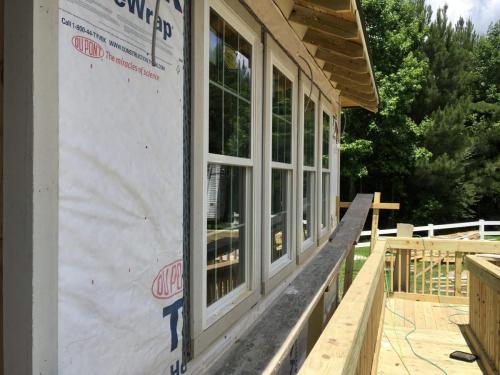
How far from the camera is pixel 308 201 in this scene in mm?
5422

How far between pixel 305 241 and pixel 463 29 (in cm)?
2292

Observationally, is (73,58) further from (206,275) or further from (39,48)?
(206,275)

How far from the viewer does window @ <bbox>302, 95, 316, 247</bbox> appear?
16.5 ft

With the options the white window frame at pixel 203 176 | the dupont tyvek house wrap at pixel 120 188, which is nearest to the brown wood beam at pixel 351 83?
the white window frame at pixel 203 176

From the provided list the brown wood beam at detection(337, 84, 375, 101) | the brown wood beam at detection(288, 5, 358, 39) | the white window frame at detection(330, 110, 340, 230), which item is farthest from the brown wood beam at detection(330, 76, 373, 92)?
the brown wood beam at detection(288, 5, 358, 39)

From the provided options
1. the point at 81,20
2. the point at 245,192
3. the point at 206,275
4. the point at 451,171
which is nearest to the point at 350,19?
the point at 245,192

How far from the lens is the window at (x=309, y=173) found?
5.04m

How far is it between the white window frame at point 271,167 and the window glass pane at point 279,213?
0.15 feet

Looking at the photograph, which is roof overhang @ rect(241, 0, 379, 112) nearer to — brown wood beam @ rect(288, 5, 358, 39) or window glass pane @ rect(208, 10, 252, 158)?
brown wood beam @ rect(288, 5, 358, 39)

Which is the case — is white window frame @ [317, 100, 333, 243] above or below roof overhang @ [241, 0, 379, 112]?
below

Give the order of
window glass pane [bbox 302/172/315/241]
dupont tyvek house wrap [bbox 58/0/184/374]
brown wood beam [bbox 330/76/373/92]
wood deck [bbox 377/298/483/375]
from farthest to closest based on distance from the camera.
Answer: brown wood beam [bbox 330/76/373/92] < window glass pane [bbox 302/172/315/241] < wood deck [bbox 377/298/483/375] < dupont tyvek house wrap [bbox 58/0/184/374]

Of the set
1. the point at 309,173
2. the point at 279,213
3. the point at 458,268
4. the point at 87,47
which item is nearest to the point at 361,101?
the point at 309,173

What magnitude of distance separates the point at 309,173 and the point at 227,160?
295 centimetres

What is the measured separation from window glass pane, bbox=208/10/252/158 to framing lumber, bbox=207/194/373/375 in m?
0.82
